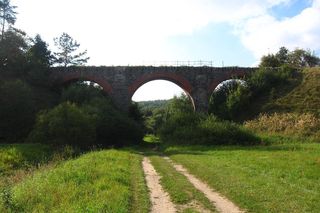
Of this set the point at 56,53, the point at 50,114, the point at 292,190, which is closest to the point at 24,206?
the point at 292,190

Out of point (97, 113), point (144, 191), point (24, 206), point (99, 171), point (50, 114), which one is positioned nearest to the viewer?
point (24, 206)

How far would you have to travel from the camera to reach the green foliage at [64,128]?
96.4ft

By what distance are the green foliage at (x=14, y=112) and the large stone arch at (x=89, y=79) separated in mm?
10919

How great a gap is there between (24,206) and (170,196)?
3950 millimetres

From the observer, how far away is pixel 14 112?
1390 inches

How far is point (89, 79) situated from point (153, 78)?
759cm

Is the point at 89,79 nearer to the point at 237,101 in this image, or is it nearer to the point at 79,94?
the point at 79,94

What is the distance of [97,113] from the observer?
1401 inches

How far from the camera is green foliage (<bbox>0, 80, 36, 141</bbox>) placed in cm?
3494

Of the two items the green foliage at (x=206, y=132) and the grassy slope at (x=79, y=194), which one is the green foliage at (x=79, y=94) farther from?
the grassy slope at (x=79, y=194)

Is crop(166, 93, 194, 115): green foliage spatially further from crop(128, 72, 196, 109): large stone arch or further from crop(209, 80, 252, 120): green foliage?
crop(209, 80, 252, 120): green foliage

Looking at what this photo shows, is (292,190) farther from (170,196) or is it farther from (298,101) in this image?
(298,101)

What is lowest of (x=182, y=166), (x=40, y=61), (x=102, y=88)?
(x=182, y=166)

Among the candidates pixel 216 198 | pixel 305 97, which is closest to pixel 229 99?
pixel 305 97
